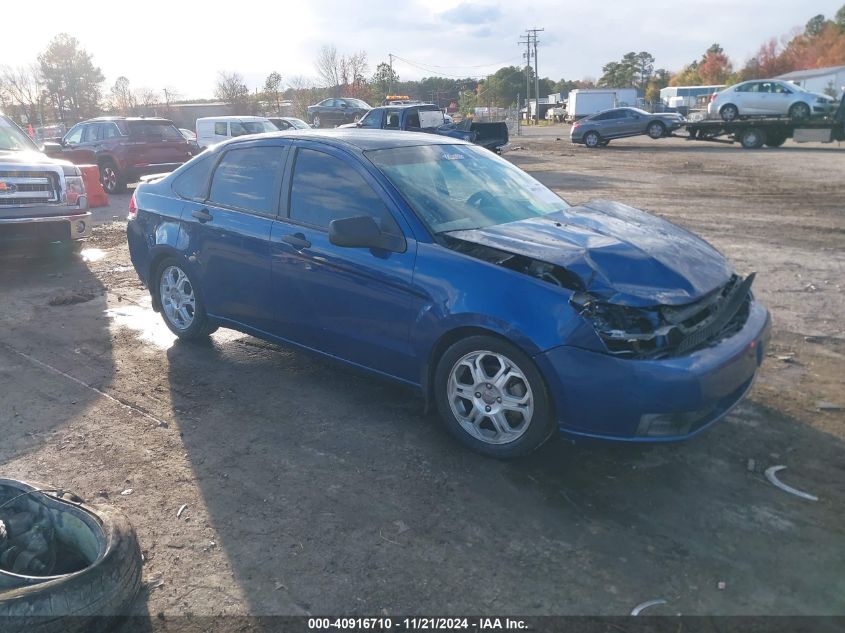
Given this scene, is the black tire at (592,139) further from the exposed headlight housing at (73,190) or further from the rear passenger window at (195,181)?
the rear passenger window at (195,181)

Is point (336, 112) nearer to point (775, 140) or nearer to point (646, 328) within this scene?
point (775, 140)

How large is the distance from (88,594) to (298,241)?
2.60m

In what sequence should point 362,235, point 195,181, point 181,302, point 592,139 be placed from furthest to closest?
point 592,139
point 181,302
point 195,181
point 362,235

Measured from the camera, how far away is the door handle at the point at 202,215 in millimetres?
5244

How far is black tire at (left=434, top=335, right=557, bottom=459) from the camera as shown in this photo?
3.60m

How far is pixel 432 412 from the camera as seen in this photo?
14.7 ft

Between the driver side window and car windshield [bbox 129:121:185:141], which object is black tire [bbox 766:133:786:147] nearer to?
car windshield [bbox 129:121:185:141]

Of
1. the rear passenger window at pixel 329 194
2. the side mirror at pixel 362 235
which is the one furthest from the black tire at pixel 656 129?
the side mirror at pixel 362 235

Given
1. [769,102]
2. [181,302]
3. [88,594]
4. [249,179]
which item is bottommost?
[88,594]

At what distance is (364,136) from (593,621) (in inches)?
139

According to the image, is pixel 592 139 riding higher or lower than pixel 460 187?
lower

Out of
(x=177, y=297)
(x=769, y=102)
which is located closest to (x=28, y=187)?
(x=177, y=297)

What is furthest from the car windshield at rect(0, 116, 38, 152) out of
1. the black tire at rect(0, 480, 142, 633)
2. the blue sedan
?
the black tire at rect(0, 480, 142, 633)

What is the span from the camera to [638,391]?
3346 millimetres
